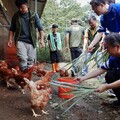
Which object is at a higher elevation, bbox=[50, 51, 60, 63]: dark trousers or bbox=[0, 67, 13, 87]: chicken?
bbox=[50, 51, 60, 63]: dark trousers

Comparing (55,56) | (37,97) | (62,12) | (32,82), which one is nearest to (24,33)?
(32,82)

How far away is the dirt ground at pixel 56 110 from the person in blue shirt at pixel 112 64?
0.35 m

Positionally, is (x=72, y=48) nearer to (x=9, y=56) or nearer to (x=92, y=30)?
(x=92, y=30)

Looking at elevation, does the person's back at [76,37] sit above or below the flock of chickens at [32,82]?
above

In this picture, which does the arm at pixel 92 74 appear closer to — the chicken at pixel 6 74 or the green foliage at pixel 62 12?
the chicken at pixel 6 74

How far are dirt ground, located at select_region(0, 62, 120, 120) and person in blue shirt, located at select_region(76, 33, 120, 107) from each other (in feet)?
1.14

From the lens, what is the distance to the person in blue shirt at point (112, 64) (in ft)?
11.5

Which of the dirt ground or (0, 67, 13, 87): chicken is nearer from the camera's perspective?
the dirt ground

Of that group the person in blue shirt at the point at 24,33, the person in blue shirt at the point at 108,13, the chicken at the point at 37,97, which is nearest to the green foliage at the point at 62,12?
the person in blue shirt at the point at 24,33

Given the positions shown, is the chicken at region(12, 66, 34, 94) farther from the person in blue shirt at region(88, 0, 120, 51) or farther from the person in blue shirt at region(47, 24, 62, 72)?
the person in blue shirt at region(47, 24, 62, 72)

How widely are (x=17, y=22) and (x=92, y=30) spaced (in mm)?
2265

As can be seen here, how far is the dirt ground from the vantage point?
4.00 metres

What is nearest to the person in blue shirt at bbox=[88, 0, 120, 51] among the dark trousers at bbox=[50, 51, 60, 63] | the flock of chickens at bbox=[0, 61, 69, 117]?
the flock of chickens at bbox=[0, 61, 69, 117]

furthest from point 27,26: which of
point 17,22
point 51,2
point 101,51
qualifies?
point 51,2
